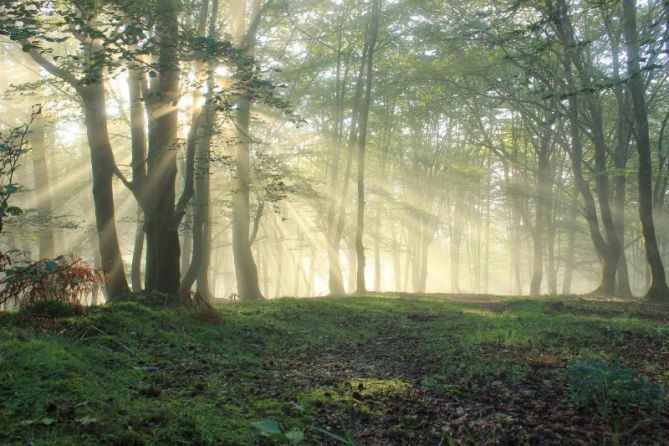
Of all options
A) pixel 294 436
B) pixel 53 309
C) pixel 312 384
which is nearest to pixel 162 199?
pixel 53 309

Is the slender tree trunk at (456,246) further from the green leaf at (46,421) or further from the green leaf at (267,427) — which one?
the green leaf at (46,421)

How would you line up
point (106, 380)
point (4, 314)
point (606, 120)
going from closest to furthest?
point (106, 380) → point (4, 314) → point (606, 120)

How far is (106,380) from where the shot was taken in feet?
14.6

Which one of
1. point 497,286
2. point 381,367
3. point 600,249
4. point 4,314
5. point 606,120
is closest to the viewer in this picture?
point 4,314

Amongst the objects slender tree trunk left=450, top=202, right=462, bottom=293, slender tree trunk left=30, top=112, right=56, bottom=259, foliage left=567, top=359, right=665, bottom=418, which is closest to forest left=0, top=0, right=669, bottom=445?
foliage left=567, top=359, right=665, bottom=418

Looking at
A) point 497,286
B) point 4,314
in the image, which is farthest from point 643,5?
point 497,286

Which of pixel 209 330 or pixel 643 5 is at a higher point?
pixel 643 5

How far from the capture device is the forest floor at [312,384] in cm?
355

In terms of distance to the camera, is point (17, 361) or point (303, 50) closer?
point (17, 361)

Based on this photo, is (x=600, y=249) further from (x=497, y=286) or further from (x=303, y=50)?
(x=497, y=286)

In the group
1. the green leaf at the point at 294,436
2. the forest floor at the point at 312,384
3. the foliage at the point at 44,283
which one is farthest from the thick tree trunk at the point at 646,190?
the foliage at the point at 44,283

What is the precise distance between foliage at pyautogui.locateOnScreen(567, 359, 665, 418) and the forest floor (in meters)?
0.01

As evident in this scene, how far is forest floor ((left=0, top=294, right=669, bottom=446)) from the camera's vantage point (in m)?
3.55

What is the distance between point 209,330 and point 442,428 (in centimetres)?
479
